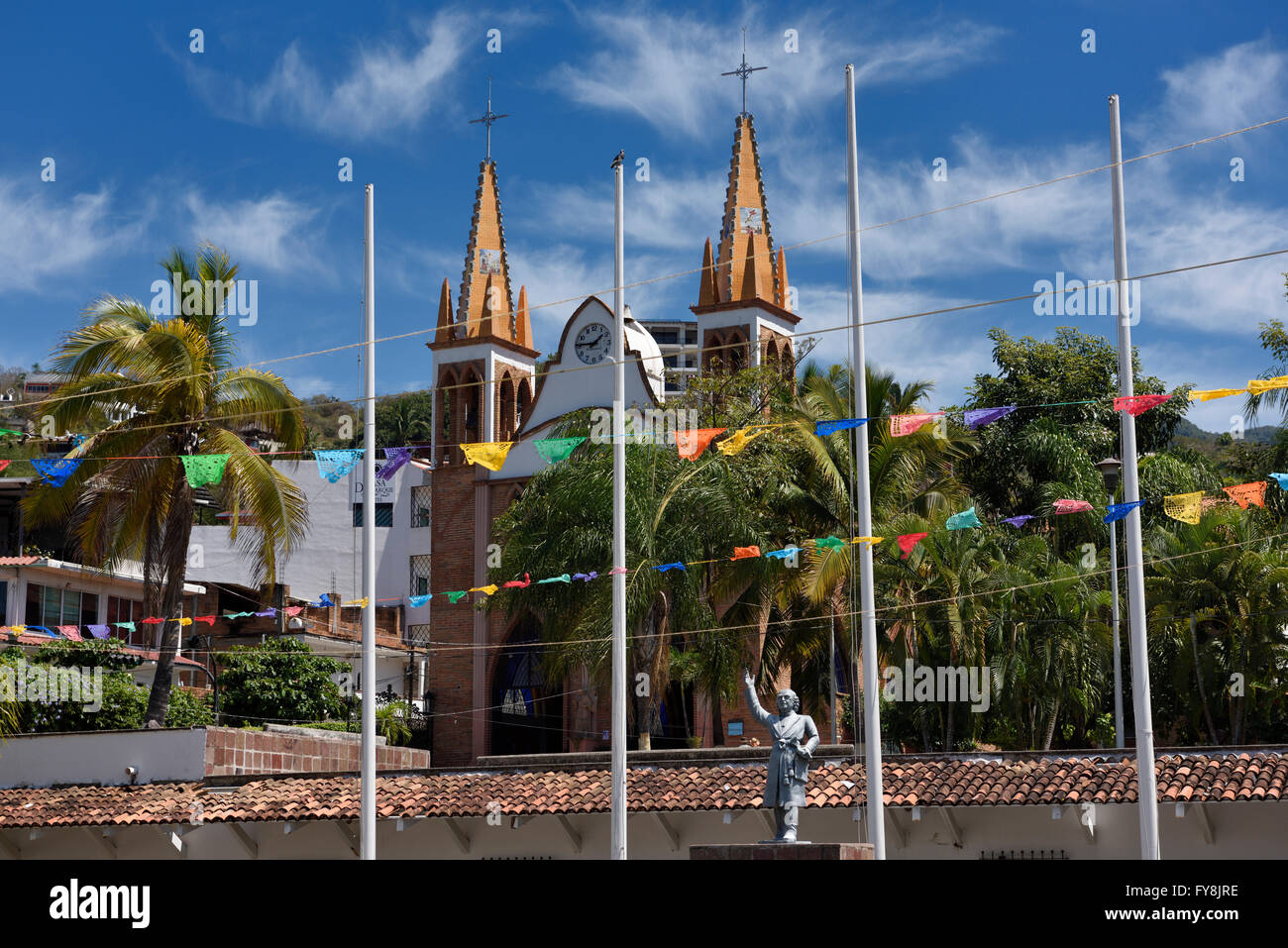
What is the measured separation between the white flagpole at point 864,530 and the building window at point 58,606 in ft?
74.9

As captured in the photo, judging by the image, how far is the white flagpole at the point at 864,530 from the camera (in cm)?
2075

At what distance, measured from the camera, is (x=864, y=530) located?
21719mm

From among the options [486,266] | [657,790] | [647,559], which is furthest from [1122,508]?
[486,266]

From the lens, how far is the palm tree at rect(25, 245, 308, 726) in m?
26.8

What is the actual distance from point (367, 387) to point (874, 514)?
1114 cm

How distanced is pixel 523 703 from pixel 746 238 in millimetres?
15384

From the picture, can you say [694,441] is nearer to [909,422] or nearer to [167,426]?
[909,422]

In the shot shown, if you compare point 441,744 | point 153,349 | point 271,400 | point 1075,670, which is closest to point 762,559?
point 1075,670

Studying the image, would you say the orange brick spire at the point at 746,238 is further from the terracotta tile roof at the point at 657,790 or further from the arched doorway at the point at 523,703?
the terracotta tile roof at the point at 657,790

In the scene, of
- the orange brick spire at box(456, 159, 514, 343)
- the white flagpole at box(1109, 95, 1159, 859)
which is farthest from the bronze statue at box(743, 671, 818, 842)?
the orange brick spire at box(456, 159, 514, 343)

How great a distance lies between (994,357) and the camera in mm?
51375

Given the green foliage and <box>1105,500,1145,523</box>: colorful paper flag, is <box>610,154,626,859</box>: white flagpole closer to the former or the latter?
<box>1105,500,1145,523</box>: colorful paper flag

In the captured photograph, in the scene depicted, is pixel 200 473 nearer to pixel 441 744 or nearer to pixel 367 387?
pixel 367 387

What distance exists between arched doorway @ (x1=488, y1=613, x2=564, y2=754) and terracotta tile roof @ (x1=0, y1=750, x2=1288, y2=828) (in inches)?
666
